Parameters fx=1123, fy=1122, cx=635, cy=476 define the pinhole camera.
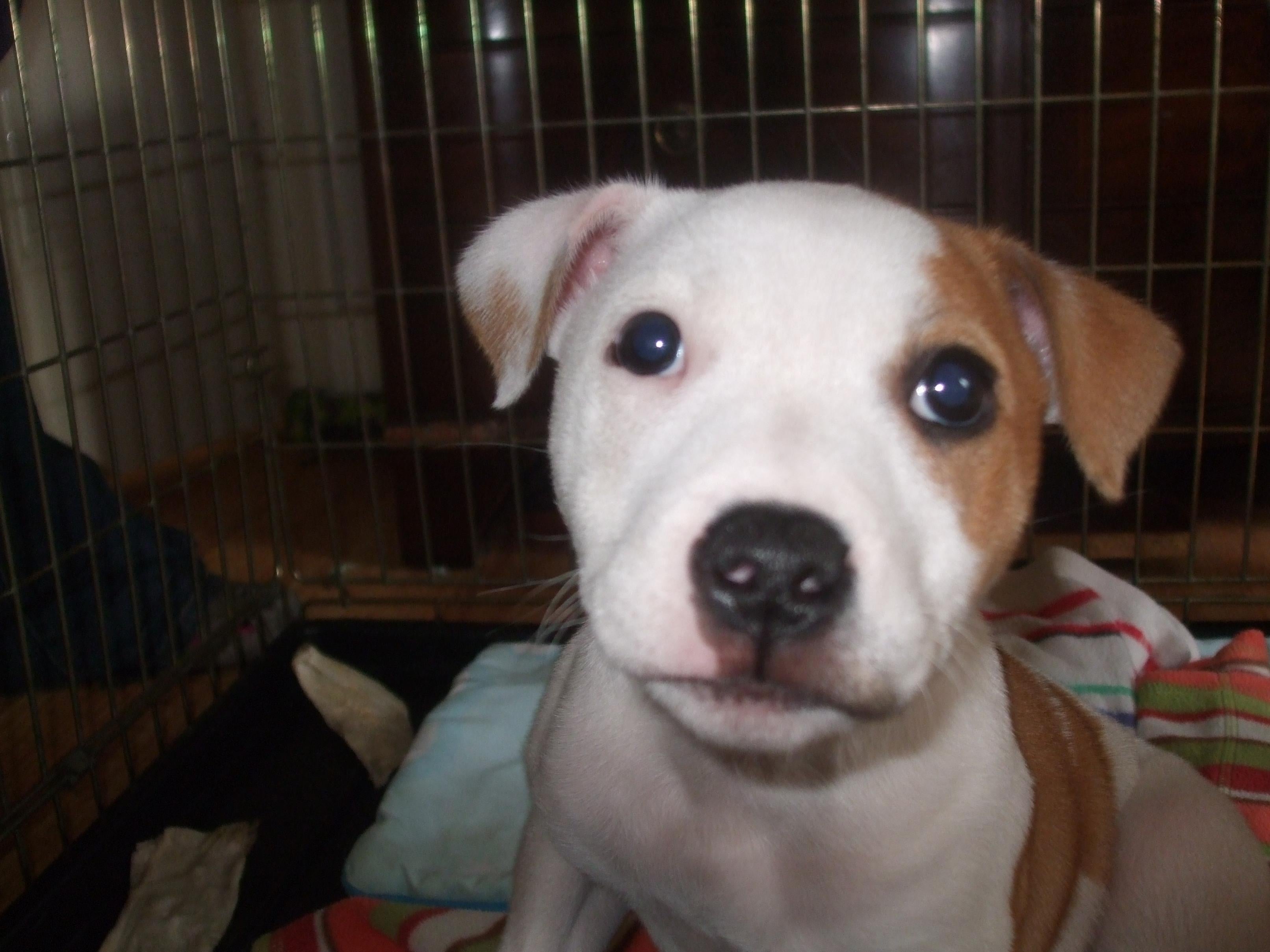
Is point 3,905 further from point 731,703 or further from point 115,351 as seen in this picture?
point 115,351

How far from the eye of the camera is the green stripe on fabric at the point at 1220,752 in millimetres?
1681

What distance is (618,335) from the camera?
1058 mm

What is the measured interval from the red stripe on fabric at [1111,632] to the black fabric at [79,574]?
1.58 m

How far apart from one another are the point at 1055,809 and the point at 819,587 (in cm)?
65

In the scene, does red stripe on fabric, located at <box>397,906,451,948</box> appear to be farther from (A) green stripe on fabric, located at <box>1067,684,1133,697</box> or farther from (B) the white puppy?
(A) green stripe on fabric, located at <box>1067,684,1133,697</box>

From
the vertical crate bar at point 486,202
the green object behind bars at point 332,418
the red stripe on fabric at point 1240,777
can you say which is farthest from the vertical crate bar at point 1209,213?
the green object behind bars at point 332,418

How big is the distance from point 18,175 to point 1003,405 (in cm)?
244

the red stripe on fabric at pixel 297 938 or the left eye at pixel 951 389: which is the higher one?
the left eye at pixel 951 389

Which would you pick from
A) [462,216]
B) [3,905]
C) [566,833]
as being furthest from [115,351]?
[566,833]

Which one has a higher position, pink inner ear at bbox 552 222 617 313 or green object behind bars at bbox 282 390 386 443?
pink inner ear at bbox 552 222 617 313

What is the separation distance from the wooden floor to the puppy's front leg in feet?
1.10

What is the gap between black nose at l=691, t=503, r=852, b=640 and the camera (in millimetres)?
794

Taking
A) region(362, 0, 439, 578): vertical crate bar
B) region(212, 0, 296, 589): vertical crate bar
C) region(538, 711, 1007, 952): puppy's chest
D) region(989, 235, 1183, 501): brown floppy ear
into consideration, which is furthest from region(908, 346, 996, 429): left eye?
region(212, 0, 296, 589): vertical crate bar

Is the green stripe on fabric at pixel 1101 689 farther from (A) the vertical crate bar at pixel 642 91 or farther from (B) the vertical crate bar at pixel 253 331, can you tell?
(B) the vertical crate bar at pixel 253 331
